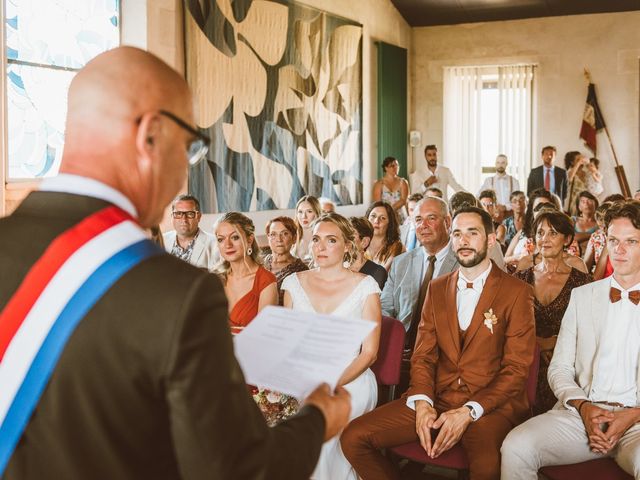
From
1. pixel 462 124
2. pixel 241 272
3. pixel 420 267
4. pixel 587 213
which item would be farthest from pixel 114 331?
pixel 462 124

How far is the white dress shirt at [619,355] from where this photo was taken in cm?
323

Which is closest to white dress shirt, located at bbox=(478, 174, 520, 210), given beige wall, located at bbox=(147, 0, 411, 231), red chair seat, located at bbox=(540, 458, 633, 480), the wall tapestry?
beige wall, located at bbox=(147, 0, 411, 231)

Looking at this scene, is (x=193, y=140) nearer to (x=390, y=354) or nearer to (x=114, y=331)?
(x=114, y=331)

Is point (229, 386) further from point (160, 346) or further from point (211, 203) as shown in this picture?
point (211, 203)

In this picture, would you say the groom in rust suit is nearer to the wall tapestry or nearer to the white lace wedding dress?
→ the white lace wedding dress

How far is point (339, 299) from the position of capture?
13.1 feet

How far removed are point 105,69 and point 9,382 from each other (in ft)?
1.66

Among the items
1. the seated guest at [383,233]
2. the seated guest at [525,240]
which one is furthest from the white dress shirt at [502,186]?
the seated guest at [383,233]

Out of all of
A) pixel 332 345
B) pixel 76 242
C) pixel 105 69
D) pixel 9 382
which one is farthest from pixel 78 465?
pixel 105 69

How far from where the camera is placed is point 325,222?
13.8ft

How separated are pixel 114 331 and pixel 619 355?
9.44ft

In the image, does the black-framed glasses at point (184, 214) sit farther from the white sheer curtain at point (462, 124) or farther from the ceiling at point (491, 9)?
the white sheer curtain at point (462, 124)

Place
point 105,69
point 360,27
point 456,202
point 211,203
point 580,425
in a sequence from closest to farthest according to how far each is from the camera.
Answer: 1. point 105,69
2. point 580,425
3. point 456,202
4. point 211,203
5. point 360,27

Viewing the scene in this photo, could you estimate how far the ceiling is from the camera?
12.6 meters
